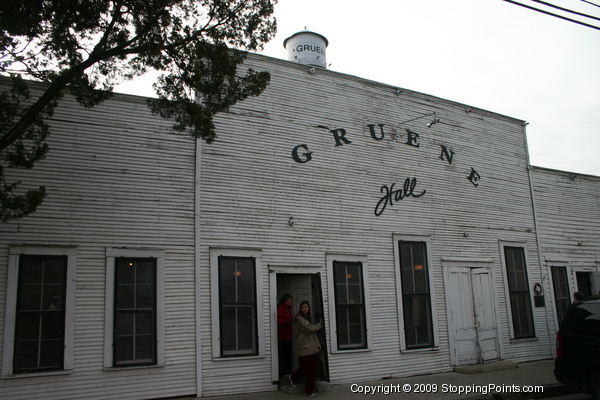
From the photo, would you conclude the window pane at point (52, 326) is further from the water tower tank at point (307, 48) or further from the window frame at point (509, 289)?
the window frame at point (509, 289)

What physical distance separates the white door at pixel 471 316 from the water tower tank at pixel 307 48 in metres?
6.91

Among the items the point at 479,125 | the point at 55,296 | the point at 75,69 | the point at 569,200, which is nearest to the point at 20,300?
the point at 55,296

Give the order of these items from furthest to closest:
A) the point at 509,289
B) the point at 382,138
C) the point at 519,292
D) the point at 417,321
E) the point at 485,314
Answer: the point at 519,292
the point at 509,289
the point at 485,314
the point at 382,138
the point at 417,321

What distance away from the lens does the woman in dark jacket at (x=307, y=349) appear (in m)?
9.49

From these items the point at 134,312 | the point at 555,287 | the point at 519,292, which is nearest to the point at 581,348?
the point at 519,292

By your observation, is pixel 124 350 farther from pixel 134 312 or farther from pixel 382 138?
pixel 382 138

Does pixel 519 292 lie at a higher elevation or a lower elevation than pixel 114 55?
lower

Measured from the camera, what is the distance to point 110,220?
30.2 ft

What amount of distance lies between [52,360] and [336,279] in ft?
18.7

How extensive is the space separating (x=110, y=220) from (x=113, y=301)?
1.44m

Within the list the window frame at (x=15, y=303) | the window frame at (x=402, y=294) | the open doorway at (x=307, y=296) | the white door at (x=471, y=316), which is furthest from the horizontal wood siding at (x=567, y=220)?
the window frame at (x=15, y=303)

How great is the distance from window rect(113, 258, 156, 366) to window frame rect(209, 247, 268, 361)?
1.08 m

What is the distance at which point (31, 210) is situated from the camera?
7133 mm

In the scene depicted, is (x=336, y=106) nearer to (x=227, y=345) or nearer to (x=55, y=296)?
(x=227, y=345)
